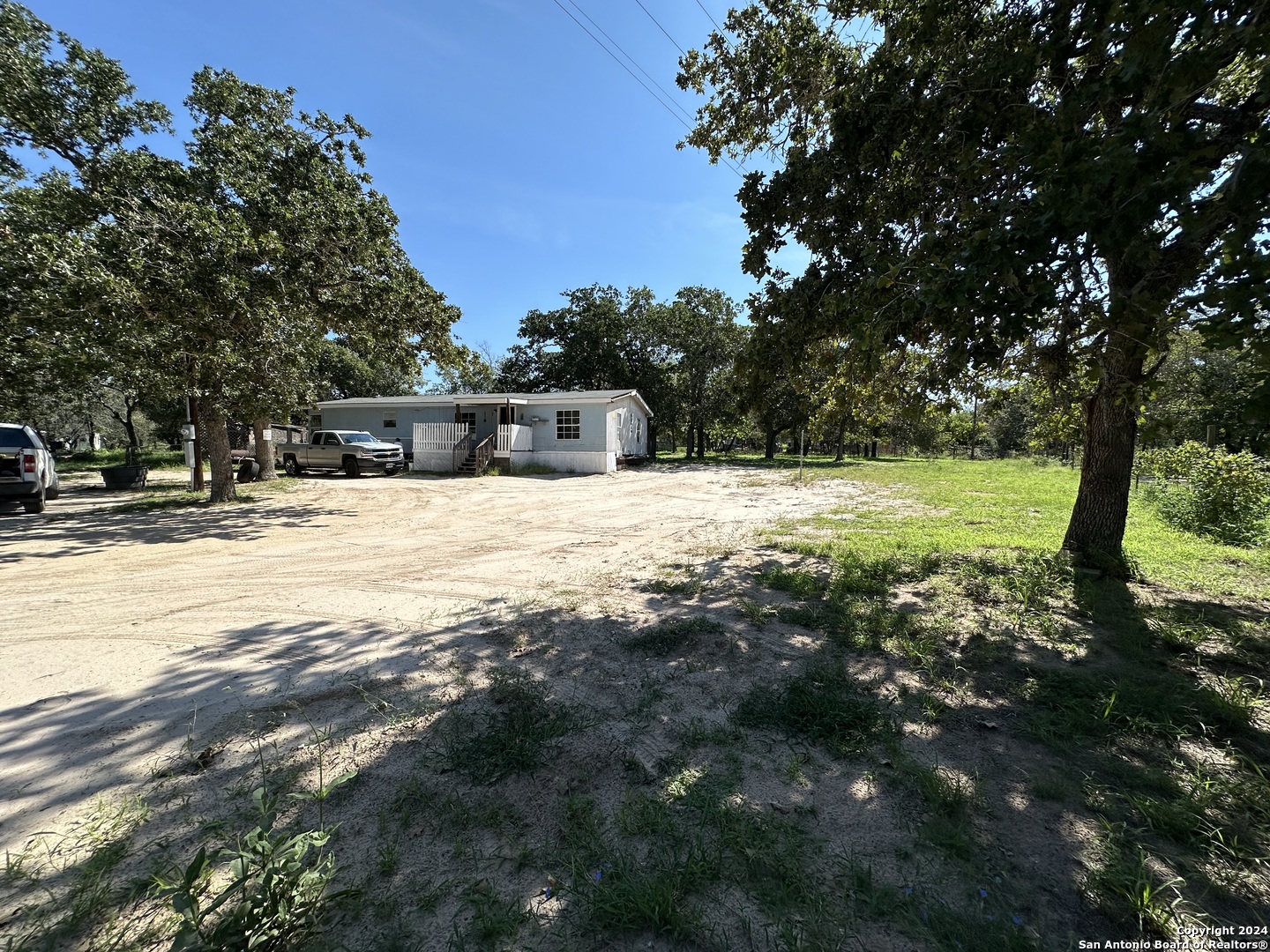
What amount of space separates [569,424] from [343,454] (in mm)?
9144

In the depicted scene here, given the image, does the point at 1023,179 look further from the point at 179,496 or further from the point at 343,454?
the point at 343,454

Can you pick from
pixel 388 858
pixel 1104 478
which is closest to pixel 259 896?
pixel 388 858

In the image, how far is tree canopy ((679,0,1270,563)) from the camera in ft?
7.93

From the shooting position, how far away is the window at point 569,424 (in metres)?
21.5

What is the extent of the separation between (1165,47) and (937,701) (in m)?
3.97

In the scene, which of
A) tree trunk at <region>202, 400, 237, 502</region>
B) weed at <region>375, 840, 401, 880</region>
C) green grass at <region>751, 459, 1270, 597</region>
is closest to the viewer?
weed at <region>375, 840, 401, 880</region>

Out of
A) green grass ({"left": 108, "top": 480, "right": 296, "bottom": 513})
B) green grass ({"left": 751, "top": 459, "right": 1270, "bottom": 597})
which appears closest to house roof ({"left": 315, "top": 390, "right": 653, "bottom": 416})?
green grass ({"left": 108, "top": 480, "right": 296, "bottom": 513})

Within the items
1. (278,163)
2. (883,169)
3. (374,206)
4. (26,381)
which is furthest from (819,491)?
(26,381)

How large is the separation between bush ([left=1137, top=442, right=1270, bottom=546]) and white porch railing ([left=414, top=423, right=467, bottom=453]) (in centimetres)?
2075

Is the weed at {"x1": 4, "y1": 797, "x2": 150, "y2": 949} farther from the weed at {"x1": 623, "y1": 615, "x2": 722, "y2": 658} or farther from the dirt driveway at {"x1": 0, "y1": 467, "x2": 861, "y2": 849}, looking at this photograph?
the weed at {"x1": 623, "y1": 615, "x2": 722, "y2": 658}

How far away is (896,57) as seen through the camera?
14.9 ft

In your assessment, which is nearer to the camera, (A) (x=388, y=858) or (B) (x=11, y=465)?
(A) (x=388, y=858)

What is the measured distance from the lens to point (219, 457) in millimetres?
10789

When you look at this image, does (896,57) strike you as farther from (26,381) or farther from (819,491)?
(26,381)
